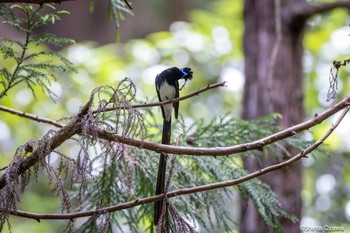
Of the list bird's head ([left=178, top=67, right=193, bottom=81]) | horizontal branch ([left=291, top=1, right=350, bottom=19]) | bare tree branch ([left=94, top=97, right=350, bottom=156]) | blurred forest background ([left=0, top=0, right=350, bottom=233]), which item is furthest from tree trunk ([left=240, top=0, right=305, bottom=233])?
bare tree branch ([left=94, top=97, right=350, bottom=156])

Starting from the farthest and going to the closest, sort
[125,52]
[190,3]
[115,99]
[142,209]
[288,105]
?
1. [190,3]
2. [125,52]
3. [288,105]
4. [142,209]
5. [115,99]

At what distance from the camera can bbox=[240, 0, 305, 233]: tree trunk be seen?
4180 millimetres

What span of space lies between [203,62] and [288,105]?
2.13 meters

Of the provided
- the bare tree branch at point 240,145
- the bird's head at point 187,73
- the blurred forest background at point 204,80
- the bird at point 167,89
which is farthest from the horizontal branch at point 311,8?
the bare tree branch at point 240,145

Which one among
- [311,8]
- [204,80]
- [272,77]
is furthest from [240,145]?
[204,80]

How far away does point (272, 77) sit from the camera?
173 inches

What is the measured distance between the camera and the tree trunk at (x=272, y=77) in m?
4.18

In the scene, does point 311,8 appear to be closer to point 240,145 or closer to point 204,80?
point 204,80

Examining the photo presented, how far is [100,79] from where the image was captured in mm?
5668

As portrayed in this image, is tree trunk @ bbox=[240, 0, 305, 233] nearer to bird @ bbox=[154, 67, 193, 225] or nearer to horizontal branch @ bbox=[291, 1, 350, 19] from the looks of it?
horizontal branch @ bbox=[291, 1, 350, 19]

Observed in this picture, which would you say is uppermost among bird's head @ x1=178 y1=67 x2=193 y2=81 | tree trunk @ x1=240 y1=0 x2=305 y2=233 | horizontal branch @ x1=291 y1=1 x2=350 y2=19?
horizontal branch @ x1=291 y1=1 x2=350 y2=19

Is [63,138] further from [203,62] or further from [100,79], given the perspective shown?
[203,62]

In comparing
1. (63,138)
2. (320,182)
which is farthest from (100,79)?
(63,138)

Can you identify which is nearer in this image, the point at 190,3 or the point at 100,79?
the point at 100,79
